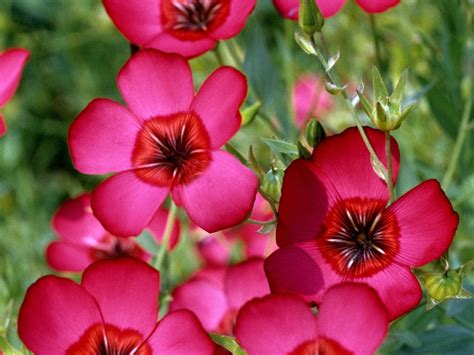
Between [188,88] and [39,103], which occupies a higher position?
[188,88]

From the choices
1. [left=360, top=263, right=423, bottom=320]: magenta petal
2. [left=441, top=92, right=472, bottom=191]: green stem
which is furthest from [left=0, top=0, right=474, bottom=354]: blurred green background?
[left=360, top=263, right=423, bottom=320]: magenta petal

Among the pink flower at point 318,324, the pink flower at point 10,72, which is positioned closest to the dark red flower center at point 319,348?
the pink flower at point 318,324

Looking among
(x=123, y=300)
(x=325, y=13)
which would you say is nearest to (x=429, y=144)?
(x=325, y=13)

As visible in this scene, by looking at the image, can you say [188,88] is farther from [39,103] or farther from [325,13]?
[39,103]

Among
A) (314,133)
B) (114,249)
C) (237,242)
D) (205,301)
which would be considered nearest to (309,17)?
(314,133)

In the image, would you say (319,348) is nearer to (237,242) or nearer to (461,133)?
(461,133)
